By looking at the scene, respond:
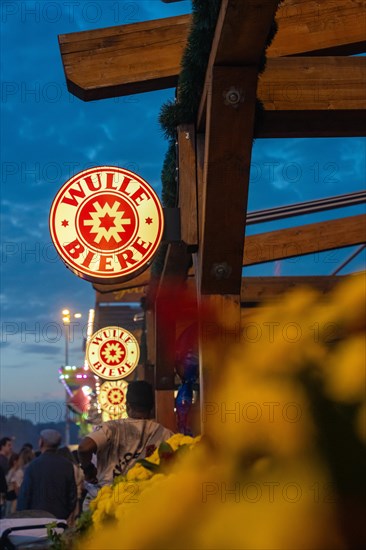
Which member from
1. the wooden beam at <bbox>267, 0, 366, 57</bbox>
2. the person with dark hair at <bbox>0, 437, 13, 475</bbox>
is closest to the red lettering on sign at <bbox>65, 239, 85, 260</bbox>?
the wooden beam at <bbox>267, 0, 366, 57</bbox>

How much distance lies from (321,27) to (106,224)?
6.89 feet

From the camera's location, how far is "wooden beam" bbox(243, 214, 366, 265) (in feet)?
30.9

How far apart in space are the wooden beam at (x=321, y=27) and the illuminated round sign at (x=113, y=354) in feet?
30.9

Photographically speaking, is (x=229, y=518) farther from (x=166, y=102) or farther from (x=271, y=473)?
(x=166, y=102)

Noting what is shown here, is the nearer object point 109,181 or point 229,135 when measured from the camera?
point 229,135

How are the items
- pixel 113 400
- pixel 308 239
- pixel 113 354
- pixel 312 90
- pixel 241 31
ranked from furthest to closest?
pixel 113 400 → pixel 113 354 → pixel 308 239 → pixel 312 90 → pixel 241 31

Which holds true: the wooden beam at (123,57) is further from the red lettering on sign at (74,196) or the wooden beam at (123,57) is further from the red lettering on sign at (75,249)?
the red lettering on sign at (75,249)

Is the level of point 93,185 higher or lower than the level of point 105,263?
higher

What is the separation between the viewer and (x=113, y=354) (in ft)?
46.8

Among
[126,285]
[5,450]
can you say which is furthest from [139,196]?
[5,450]

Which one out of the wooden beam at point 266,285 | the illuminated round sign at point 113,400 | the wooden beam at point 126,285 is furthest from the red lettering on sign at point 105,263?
the illuminated round sign at point 113,400

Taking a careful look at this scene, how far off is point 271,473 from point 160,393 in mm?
8978

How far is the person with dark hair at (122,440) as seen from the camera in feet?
13.9

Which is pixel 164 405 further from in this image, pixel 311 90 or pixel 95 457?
pixel 311 90
